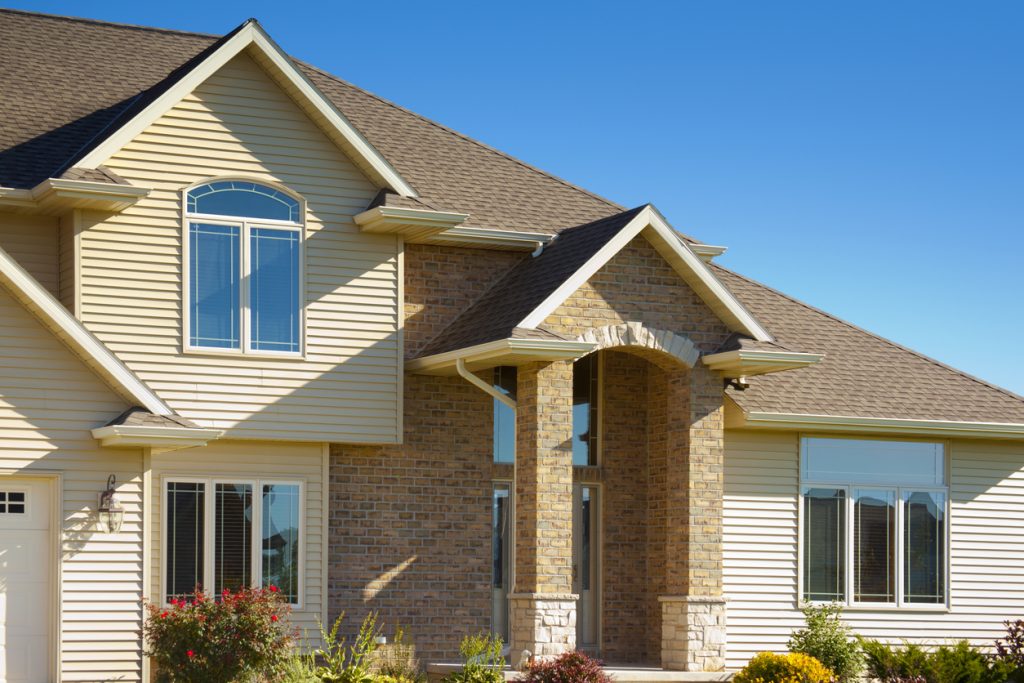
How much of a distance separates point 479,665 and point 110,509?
182 inches

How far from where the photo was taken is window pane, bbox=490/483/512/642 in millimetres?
19891

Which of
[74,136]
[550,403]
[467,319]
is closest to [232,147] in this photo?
[74,136]

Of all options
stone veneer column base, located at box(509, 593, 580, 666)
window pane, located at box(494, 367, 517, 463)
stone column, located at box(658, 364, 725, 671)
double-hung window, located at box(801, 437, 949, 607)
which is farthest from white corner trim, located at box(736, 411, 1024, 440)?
stone veneer column base, located at box(509, 593, 580, 666)

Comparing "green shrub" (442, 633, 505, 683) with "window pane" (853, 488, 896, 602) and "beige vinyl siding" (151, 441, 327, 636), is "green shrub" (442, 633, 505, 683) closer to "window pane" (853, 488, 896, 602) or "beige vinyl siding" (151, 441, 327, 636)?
"beige vinyl siding" (151, 441, 327, 636)

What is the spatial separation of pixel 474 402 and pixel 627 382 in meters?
2.34

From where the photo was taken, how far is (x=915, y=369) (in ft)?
74.3

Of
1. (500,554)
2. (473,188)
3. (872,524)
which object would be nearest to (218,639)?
(500,554)

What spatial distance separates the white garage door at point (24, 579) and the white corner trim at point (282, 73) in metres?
4.09

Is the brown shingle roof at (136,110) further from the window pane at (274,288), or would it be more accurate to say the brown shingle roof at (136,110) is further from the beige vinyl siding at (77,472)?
the beige vinyl siding at (77,472)

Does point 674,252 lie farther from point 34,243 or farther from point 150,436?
point 34,243

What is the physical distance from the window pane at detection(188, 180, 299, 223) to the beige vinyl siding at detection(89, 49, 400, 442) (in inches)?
5.8

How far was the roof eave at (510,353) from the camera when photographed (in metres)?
17.5

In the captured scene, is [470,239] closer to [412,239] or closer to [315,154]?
[412,239]

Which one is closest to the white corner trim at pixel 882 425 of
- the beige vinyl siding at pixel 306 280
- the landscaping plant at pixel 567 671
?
the landscaping plant at pixel 567 671
